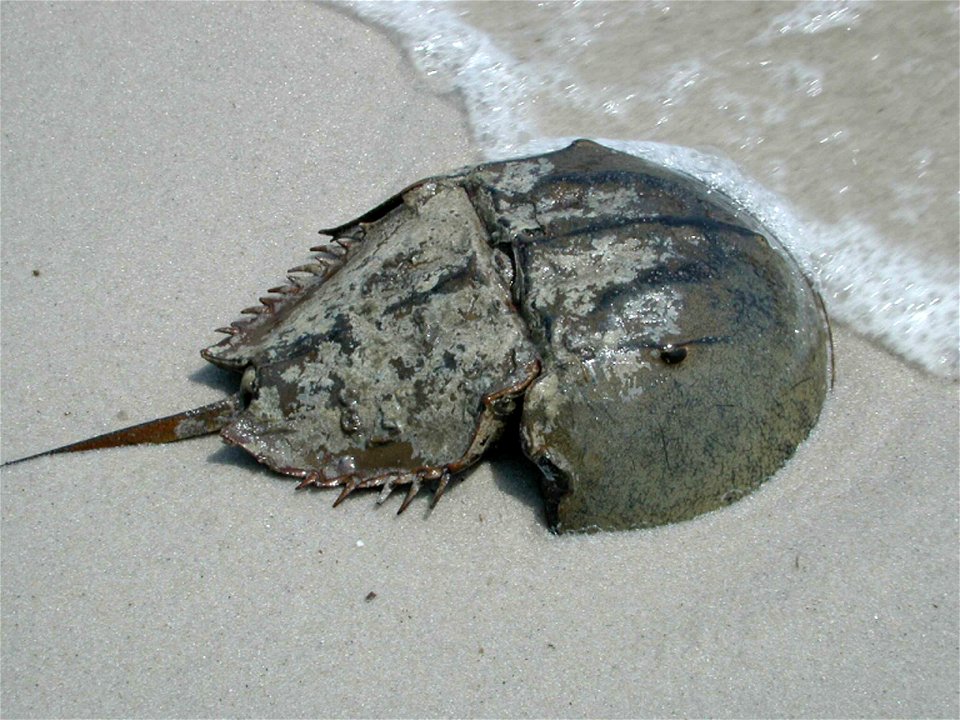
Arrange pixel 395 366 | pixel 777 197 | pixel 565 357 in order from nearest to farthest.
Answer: pixel 565 357 < pixel 395 366 < pixel 777 197

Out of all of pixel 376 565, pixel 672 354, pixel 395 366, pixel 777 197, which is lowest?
pixel 777 197

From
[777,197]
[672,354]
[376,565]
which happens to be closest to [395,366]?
[376,565]

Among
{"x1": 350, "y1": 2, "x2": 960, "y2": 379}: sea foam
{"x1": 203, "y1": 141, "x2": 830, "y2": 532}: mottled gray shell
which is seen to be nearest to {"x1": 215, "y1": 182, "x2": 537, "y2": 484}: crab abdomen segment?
{"x1": 203, "y1": 141, "x2": 830, "y2": 532}: mottled gray shell

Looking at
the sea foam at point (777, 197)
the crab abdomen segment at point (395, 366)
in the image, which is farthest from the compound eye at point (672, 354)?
the sea foam at point (777, 197)

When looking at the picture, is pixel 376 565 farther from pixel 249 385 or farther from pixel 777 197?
pixel 777 197

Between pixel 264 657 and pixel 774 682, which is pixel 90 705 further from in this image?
pixel 774 682

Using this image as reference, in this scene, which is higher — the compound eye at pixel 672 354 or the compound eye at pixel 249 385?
the compound eye at pixel 249 385

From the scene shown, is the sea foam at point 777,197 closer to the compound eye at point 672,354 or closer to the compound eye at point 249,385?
the compound eye at point 672,354
